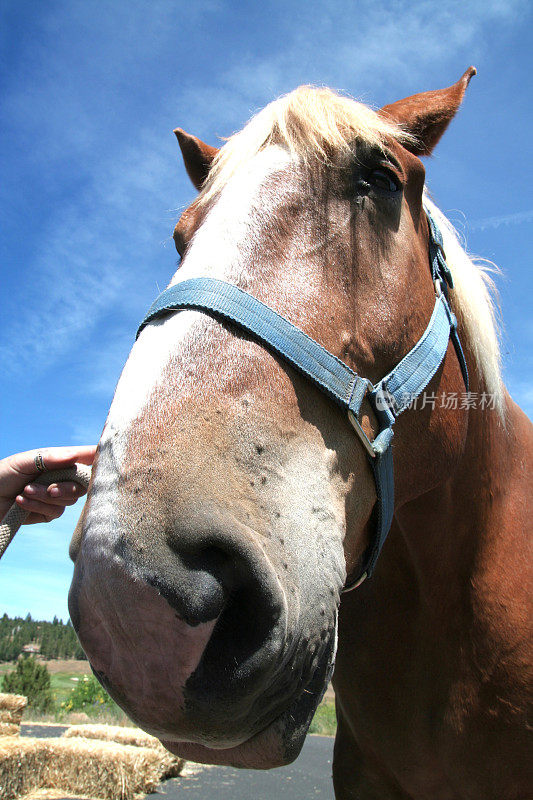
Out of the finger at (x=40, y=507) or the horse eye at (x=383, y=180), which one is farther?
the finger at (x=40, y=507)

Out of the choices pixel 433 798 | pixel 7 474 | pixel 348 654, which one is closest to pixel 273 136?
pixel 7 474

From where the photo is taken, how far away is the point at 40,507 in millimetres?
1985

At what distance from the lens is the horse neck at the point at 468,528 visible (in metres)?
2.12

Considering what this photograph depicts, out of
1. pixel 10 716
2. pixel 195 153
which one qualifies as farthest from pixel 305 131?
pixel 10 716

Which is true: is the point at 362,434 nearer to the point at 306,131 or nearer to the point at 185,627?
the point at 185,627

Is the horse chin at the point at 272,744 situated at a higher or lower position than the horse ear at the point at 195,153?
lower

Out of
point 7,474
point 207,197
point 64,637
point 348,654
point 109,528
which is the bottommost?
point 64,637

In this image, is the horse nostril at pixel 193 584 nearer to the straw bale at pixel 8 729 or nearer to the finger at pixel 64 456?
the finger at pixel 64 456

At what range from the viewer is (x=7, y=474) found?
78.7 inches

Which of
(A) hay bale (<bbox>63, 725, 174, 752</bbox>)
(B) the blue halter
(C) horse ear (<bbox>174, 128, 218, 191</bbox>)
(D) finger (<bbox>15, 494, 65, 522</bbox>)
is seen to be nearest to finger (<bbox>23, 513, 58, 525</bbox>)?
(D) finger (<bbox>15, 494, 65, 522</bbox>)

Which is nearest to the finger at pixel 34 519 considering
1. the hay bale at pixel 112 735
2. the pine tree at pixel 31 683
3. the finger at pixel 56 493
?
the finger at pixel 56 493

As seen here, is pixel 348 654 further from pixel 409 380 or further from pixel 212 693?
pixel 212 693

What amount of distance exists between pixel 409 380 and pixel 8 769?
7.71 meters

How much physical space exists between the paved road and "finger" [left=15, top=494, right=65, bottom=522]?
297 inches
